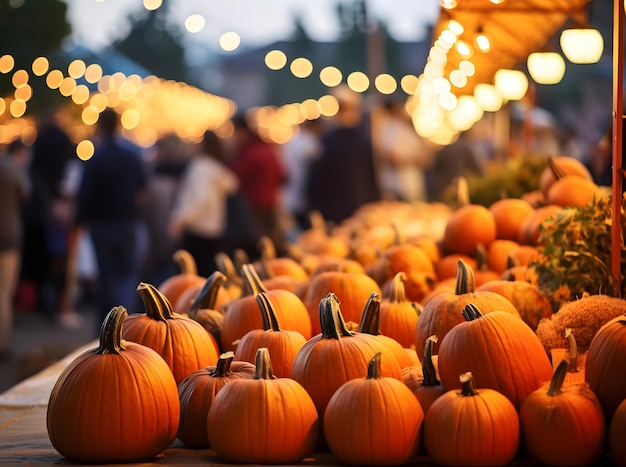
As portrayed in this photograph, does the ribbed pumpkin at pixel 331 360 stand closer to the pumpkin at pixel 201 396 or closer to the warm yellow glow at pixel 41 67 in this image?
the pumpkin at pixel 201 396

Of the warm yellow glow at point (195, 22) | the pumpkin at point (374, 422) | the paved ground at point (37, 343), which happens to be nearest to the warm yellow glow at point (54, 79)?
the paved ground at point (37, 343)

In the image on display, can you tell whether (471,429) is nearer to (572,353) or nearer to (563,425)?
(563,425)

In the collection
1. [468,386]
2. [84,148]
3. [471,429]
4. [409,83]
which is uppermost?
[409,83]

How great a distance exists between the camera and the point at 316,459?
3674mm

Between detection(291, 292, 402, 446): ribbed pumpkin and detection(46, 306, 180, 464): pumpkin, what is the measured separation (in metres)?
0.48

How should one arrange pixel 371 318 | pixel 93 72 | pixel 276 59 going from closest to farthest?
1. pixel 371 318
2. pixel 93 72
3. pixel 276 59

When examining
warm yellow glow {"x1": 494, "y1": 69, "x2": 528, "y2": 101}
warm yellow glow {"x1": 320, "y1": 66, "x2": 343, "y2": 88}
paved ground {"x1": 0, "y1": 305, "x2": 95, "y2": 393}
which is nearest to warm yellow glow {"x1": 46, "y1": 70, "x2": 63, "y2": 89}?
warm yellow glow {"x1": 320, "y1": 66, "x2": 343, "y2": 88}

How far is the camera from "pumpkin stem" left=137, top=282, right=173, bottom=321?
4.16m

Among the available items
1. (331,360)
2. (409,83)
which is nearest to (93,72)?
(409,83)

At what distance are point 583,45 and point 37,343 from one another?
757cm

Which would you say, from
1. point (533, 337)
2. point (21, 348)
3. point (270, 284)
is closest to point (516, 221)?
point (270, 284)

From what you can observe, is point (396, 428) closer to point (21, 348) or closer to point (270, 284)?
point (270, 284)

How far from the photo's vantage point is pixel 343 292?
16.4 feet

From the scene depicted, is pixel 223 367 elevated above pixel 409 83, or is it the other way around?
pixel 409 83
